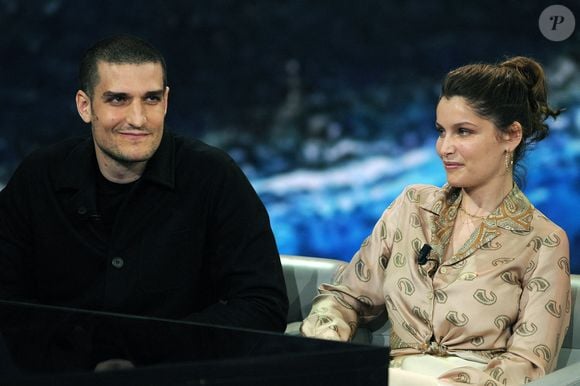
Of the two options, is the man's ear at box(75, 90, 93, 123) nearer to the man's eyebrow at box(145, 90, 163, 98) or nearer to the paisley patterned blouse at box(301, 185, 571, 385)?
the man's eyebrow at box(145, 90, 163, 98)

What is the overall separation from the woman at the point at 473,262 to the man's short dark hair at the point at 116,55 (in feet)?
2.67

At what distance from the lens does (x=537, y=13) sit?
4.37 meters

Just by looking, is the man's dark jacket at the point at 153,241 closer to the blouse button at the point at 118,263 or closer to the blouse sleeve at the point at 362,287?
the blouse button at the point at 118,263

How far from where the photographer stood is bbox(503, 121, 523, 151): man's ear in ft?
9.30

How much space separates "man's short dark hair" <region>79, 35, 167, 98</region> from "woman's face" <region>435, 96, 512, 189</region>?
80 centimetres

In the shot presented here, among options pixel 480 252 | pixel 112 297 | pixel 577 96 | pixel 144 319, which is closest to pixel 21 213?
pixel 112 297

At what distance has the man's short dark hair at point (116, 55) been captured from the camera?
275cm

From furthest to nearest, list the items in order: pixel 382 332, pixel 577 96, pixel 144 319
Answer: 1. pixel 577 96
2. pixel 382 332
3. pixel 144 319

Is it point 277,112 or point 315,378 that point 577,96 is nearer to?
point 277,112

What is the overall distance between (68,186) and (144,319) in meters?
0.99

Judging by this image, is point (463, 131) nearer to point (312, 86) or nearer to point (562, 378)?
point (562, 378)

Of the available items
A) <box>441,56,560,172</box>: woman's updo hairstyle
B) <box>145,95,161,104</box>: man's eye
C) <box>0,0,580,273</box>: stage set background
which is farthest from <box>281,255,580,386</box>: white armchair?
<box>0,0,580,273</box>: stage set background

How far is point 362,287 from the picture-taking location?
3.02 meters

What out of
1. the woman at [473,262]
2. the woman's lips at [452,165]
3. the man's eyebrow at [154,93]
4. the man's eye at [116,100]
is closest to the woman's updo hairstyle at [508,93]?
the woman at [473,262]
